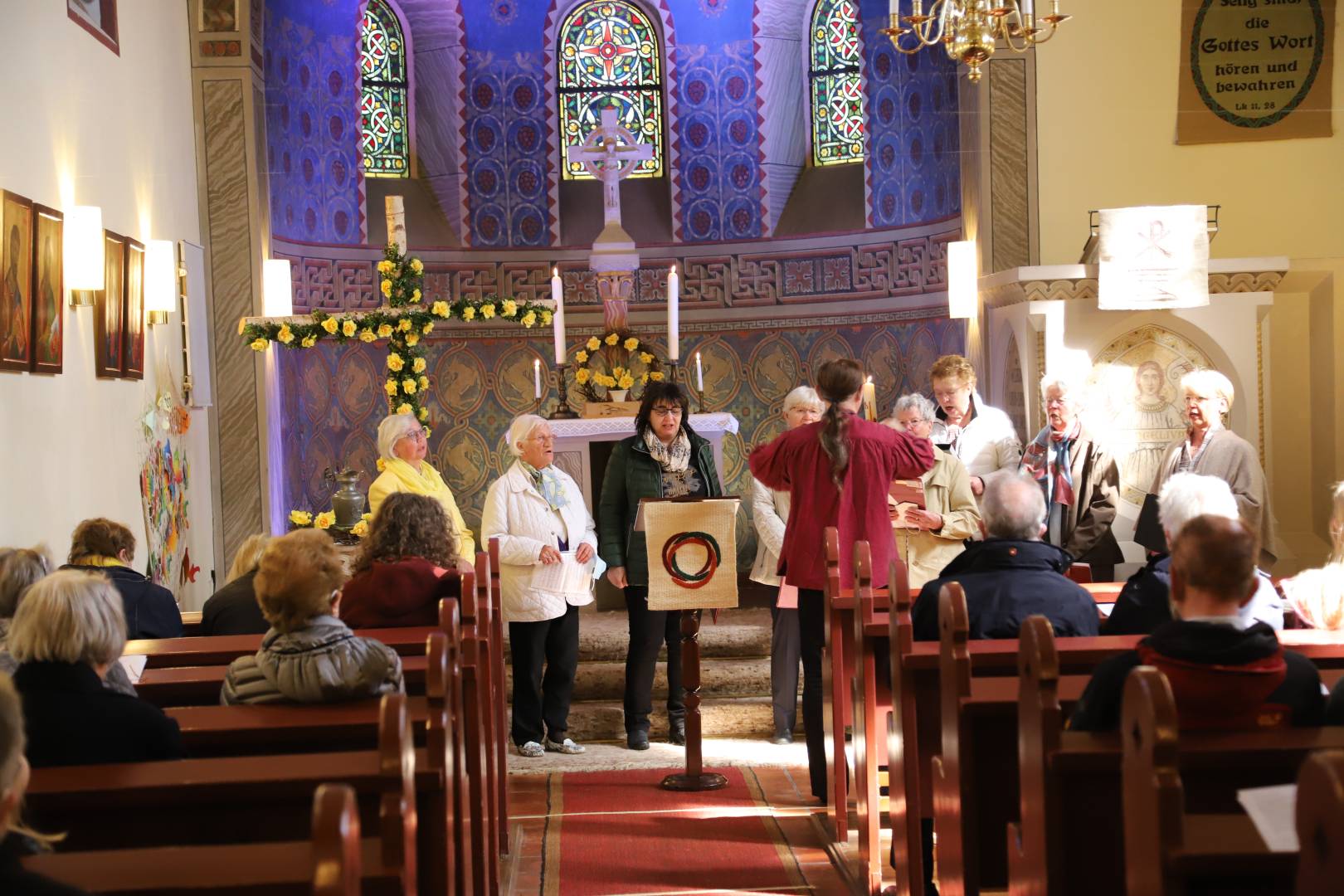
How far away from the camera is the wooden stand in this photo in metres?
5.34

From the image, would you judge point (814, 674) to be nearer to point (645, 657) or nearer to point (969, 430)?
point (645, 657)

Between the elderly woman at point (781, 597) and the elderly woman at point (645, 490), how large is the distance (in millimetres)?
237

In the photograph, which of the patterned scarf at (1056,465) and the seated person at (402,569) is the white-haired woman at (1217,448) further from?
the seated person at (402,569)

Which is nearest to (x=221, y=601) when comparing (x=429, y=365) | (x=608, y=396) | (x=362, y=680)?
(x=362, y=680)

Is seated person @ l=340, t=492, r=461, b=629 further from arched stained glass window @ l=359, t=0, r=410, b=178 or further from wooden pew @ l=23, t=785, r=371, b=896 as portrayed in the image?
arched stained glass window @ l=359, t=0, r=410, b=178

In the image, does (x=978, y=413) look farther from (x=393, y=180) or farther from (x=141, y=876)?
(x=393, y=180)

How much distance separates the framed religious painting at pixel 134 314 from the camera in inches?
270

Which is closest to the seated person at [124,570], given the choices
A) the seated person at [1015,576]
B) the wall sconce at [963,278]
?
the seated person at [1015,576]

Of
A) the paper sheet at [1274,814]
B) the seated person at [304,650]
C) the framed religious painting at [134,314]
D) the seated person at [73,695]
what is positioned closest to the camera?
the paper sheet at [1274,814]

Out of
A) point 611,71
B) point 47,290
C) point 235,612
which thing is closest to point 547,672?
point 235,612

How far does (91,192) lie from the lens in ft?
21.4

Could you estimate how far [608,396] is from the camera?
8.22m

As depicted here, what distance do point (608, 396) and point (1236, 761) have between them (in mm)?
6199

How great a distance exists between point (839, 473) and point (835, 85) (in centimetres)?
736
